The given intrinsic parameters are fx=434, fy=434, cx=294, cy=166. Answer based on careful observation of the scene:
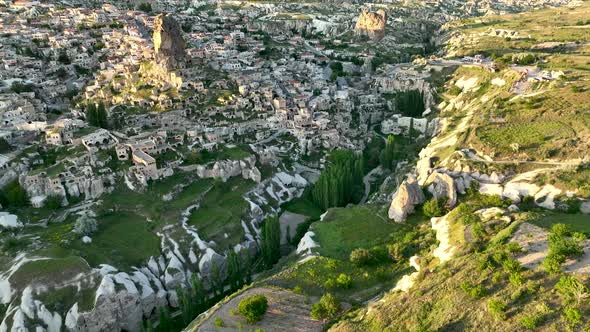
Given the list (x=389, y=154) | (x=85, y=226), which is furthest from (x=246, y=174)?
(x=389, y=154)

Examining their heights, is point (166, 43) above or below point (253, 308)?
above

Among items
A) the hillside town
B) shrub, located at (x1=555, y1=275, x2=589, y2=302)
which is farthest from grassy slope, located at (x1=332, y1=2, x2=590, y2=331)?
the hillside town

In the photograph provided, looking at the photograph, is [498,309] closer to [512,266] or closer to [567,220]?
[512,266]

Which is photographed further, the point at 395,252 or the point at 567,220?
the point at 395,252

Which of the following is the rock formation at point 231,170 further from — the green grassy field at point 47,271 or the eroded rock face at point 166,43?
the eroded rock face at point 166,43

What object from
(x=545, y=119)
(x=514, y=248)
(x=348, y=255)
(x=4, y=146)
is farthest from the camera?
(x=4, y=146)

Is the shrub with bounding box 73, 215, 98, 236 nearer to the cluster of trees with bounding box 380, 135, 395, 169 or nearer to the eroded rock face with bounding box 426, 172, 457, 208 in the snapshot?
the eroded rock face with bounding box 426, 172, 457, 208

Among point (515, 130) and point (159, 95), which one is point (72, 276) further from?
point (515, 130)
